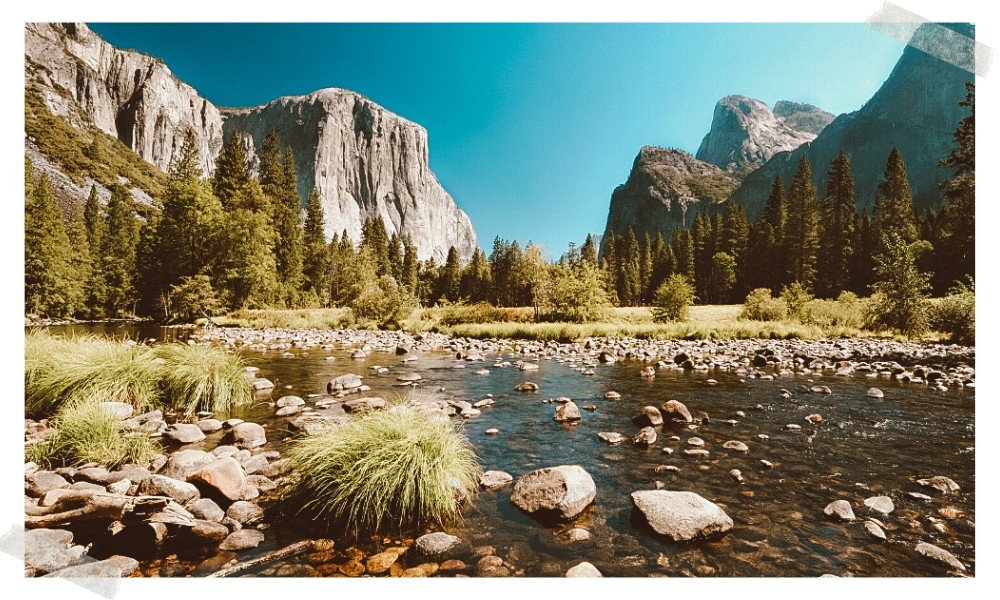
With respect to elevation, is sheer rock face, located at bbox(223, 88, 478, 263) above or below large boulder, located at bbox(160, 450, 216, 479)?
above

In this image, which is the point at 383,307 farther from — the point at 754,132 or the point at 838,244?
the point at 754,132

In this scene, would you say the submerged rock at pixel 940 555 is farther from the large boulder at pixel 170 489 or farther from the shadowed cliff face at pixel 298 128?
the shadowed cliff face at pixel 298 128

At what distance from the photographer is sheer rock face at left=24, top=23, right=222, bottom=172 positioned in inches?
3565

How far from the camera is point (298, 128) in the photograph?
4683 inches

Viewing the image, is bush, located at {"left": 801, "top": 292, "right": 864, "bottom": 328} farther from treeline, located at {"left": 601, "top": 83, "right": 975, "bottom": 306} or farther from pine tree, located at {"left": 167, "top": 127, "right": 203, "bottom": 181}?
pine tree, located at {"left": 167, "top": 127, "right": 203, "bottom": 181}

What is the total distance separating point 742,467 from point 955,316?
20.1m

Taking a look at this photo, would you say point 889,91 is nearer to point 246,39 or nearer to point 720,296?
point 720,296

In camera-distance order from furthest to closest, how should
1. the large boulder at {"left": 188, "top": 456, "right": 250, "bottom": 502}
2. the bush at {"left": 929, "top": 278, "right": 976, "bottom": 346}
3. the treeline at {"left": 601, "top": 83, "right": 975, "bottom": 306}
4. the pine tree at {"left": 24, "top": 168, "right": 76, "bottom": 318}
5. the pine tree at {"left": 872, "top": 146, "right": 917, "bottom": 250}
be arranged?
A: 1. the treeline at {"left": 601, "top": 83, "right": 975, "bottom": 306}
2. the pine tree at {"left": 872, "top": 146, "right": 917, "bottom": 250}
3. the pine tree at {"left": 24, "top": 168, "right": 76, "bottom": 318}
4. the bush at {"left": 929, "top": 278, "right": 976, "bottom": 346}
5. the large boulder at {"left": 188, "top": 456, "right": 250, "bottom": 502}

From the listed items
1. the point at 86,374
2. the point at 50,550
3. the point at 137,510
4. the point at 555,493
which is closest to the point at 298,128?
the point at 86,374

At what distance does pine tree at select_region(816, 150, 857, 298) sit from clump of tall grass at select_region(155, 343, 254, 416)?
187ft

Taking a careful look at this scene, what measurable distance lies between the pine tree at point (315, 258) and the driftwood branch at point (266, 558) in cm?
4871

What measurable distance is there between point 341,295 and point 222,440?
49.8 m

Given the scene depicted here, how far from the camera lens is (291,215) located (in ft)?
145

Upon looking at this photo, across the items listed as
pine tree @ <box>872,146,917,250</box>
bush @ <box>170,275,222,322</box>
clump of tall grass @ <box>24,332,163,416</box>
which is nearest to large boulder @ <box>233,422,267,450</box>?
clump of tall grass @ <box>24,332,163,416</box>
